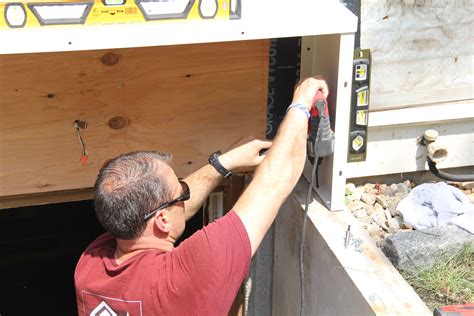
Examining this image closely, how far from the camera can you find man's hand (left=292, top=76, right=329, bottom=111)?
210 cm

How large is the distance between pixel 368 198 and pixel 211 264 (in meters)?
1.44

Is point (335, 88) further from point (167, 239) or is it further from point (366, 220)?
point (366, 220)

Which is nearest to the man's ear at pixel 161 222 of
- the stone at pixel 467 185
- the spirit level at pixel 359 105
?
the spirit level at pixel 359 105

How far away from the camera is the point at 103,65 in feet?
7.97

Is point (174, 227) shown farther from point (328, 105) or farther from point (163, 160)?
point (328, 105)

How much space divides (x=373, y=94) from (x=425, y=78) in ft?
0.83

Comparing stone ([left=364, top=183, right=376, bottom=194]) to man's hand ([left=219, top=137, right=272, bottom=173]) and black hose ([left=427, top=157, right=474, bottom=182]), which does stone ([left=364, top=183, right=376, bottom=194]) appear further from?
man's hand ([left=219, top=137, right=272, bottom=173])

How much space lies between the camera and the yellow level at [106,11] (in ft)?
5.66

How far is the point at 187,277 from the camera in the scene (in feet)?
5.91

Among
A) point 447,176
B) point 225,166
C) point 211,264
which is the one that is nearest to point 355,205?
point 447,176

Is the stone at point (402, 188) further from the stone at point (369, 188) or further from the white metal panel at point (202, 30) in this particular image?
the white metal panel at point (202, 30)

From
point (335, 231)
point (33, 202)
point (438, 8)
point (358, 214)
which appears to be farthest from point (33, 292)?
point (438, 8)

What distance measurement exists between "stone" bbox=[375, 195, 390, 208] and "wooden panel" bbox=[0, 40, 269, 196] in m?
0.70

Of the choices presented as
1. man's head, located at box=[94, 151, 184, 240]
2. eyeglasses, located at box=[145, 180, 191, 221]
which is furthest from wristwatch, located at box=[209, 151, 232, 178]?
man's head, located at box=[94, 151, 184, 240]
